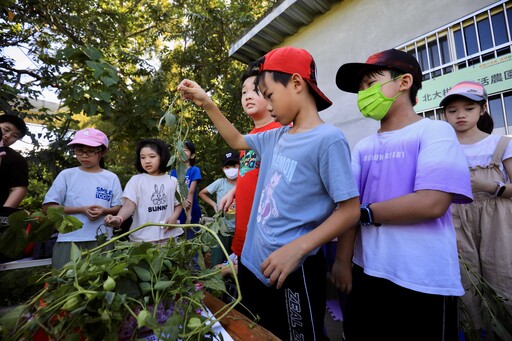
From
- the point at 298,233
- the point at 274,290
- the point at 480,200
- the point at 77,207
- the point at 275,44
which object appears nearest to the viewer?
the point at 298,233

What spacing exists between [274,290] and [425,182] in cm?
80

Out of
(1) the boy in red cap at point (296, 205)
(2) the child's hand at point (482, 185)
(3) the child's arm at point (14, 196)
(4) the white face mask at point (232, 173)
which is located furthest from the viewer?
(4) the white face mask at point (232, 173)

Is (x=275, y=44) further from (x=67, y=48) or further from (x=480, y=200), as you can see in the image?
(x=480, y=200)

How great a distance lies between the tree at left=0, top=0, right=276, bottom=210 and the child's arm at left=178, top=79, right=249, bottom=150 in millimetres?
152

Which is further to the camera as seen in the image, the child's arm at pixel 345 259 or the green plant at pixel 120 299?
the child's arm at pixel 345 259

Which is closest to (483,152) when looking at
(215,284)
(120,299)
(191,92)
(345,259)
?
(345,259)

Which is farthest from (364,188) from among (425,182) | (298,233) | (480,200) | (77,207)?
(77,207)

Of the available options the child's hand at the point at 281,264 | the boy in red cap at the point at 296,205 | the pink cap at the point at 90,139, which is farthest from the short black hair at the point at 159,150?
the child's hand at the point at 281,264

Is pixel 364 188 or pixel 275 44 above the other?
pixel 275 44

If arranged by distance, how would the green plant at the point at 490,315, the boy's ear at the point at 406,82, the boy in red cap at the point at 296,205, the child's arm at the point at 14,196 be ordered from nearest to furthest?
the boy in red cap at the point at 296,205 → the boy's ear at the point at 406,82 → the green plant at the point at 490,315 → the child's arm at the point at 14,196

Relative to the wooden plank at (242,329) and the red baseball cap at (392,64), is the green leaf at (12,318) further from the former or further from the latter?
the red baseball cap at (392,64)

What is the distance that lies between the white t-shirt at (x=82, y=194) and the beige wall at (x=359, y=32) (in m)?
3.62

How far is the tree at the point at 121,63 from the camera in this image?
343 centimetres

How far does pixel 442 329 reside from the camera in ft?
3.66
